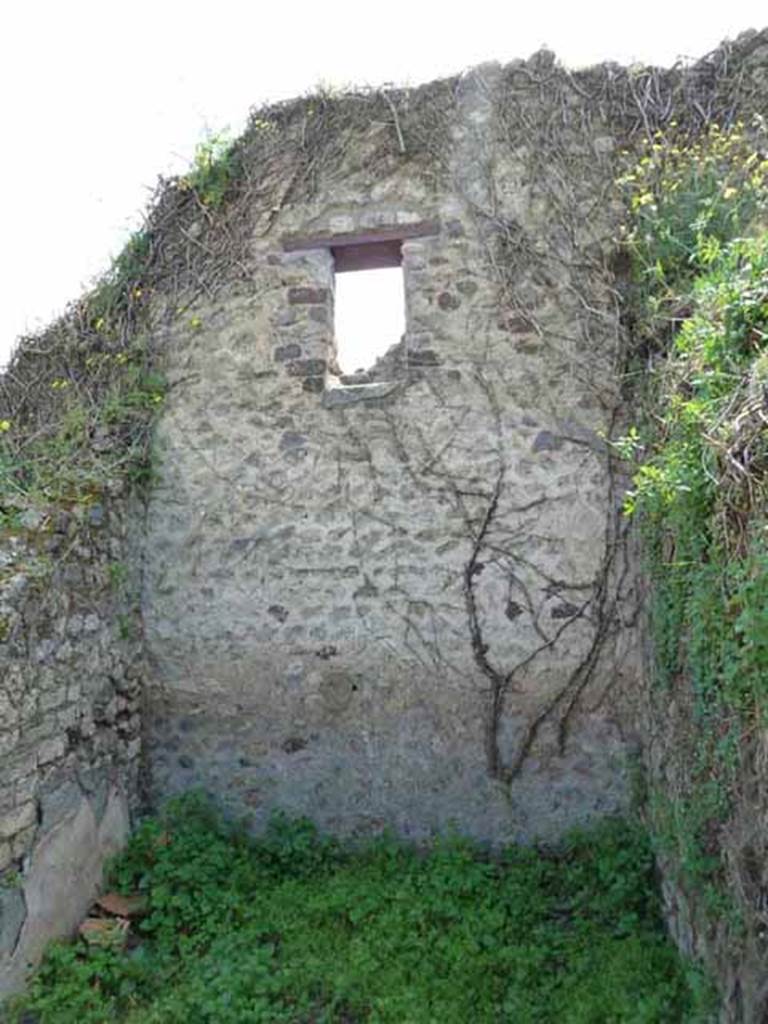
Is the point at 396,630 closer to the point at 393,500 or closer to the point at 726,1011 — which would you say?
the point at 393,500

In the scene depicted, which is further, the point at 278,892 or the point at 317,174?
the point at 317,174

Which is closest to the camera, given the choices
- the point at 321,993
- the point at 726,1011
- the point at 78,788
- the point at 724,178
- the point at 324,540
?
the point at 726,1011

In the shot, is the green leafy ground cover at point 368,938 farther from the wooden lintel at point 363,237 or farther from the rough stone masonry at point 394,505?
the wooden lintel at point 363,237

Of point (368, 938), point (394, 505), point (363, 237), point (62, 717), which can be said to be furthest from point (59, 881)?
point (363, 237)

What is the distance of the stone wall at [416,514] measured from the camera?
525cm

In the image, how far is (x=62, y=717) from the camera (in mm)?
4652

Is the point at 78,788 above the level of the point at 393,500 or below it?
below

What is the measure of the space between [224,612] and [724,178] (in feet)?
11.8

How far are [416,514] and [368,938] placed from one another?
220 centimetres

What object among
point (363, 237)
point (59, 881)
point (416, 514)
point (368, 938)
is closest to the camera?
point (368, 938)

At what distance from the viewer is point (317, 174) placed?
19.0 feet

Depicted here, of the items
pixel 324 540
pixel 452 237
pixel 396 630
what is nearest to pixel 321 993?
pixel 396 630

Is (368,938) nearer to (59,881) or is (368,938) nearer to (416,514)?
(59,881)

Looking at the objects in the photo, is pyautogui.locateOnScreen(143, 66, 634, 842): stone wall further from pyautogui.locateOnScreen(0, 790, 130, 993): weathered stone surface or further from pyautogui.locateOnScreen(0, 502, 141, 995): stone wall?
pyautogui.locateOnScreen(0, 790, 130, 993): weathered stone surface
